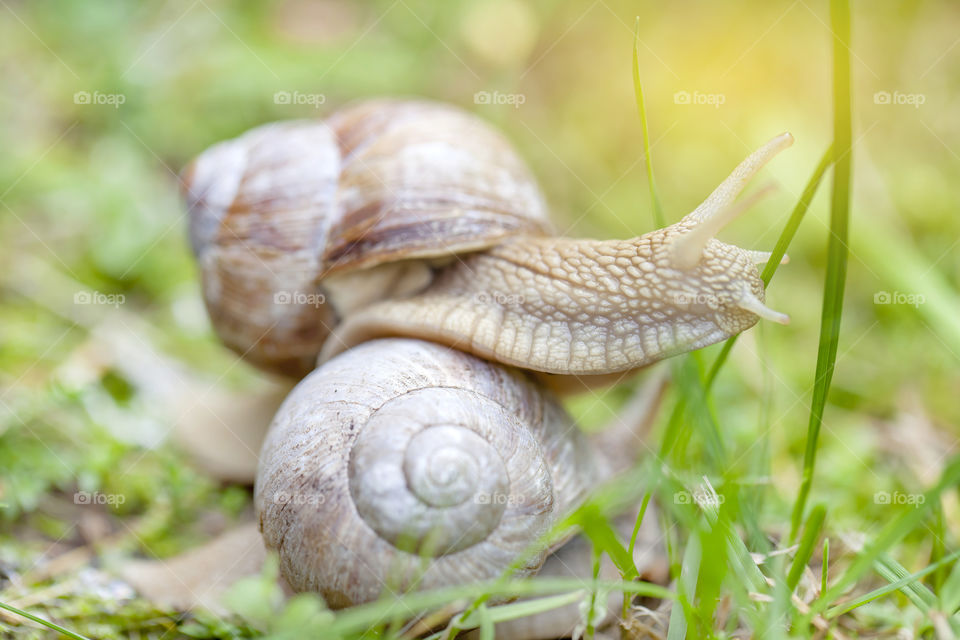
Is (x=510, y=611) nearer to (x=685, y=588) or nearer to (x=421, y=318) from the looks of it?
(x=685, y=588)

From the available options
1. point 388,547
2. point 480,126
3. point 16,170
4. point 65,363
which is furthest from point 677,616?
point 16,170

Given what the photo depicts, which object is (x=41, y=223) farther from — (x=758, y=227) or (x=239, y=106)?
(x=758, y=227)

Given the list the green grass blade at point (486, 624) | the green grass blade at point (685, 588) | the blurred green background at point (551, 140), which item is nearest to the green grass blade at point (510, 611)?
the green grass blade at point (486, 624)

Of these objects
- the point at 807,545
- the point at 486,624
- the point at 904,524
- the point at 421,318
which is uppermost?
the point at 421,318

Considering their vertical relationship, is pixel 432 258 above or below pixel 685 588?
above

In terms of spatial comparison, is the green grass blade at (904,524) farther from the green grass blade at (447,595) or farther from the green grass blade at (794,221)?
the green grass blade at (794,221)

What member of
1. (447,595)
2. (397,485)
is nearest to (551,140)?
(397,485)
